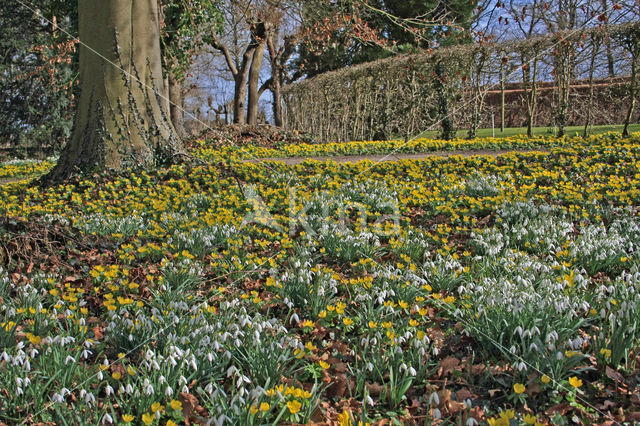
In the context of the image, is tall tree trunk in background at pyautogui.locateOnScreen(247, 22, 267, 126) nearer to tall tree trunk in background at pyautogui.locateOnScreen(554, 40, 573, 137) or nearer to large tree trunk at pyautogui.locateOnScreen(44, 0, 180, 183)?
tall tree trunk in background at pyautogui.locateOnScreen(554, 40, 573, 137)

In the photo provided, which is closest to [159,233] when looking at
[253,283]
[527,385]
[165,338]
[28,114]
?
[253,283]

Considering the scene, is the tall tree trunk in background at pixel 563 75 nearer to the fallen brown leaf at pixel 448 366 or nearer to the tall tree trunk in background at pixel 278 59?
the fallen brown leaf at pixel 448 366

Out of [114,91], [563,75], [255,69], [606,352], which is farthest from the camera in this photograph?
[255,69]

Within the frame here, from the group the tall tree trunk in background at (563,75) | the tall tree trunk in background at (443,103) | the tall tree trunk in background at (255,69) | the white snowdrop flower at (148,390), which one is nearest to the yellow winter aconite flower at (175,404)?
the white snowdrop flower at (148,390)

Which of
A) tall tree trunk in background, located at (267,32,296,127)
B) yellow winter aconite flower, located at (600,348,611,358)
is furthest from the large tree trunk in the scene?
tall tree trunk in background, located at (267,32,296,127)

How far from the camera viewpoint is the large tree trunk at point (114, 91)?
21.2 feet

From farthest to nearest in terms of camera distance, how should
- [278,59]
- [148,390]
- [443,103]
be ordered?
[278,59] < [443,103] < [148,390]

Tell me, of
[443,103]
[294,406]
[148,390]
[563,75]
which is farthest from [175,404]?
[443,103]

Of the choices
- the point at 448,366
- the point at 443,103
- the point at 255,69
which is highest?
the point at 255,69

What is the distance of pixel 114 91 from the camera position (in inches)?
257

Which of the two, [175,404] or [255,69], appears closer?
[175,404]

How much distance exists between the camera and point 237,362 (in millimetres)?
2236

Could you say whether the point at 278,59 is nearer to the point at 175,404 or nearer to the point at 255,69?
the point at 255,69

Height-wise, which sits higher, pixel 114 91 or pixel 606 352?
Result: pixel 114 91
